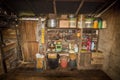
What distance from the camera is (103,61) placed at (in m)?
4.12

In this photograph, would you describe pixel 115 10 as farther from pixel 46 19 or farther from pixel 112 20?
pixel 46 19

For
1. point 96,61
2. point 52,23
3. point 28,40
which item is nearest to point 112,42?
point 96,61

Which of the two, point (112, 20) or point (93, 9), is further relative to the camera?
point (93, 9)

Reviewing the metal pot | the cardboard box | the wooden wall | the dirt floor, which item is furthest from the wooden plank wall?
the wooden wall

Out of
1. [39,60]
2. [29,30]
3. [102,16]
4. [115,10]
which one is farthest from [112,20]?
[29,30]

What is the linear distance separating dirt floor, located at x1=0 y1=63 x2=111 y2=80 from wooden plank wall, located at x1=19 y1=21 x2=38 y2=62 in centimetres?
92

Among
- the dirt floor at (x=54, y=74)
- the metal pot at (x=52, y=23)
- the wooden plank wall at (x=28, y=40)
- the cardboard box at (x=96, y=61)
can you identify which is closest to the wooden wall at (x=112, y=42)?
the cardboard box at (x=96, y=61)

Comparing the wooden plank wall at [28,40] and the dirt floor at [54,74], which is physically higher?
the wooden plank wall at [28,40]

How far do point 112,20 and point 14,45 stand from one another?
4.34 metres

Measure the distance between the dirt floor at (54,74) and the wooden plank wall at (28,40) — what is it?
917 mm

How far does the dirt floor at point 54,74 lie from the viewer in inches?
140

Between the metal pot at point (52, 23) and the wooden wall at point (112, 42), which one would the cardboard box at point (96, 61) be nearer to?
the wooden wall at point (112, 42)

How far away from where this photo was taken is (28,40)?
488 cm

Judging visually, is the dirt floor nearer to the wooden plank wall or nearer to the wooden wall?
the wooden wall
